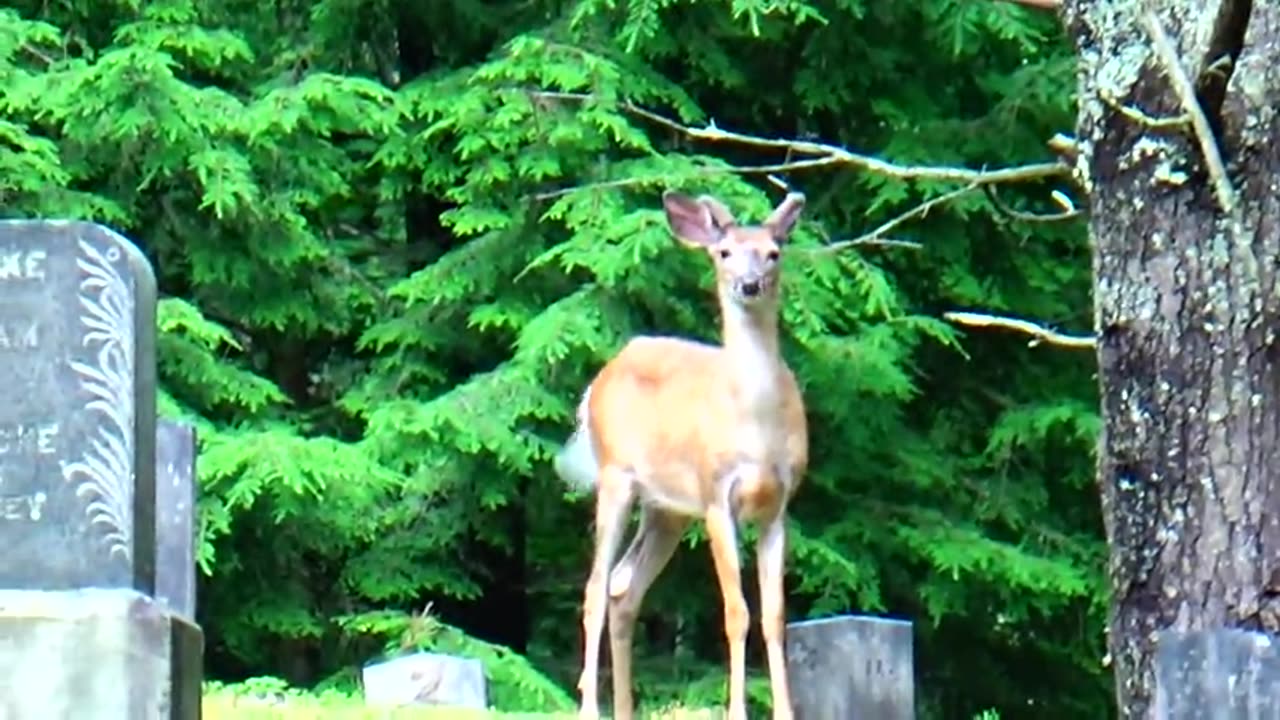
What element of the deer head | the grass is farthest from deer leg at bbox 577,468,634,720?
the grass

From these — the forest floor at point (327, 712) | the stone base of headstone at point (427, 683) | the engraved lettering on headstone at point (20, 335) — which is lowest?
the forest floor at point (327, 712)

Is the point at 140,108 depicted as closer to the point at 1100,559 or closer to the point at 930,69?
the point at 930,69

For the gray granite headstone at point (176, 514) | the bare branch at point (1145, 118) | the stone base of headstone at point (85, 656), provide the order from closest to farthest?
the bare branch at point (1145, 118), the stone base of headstone at point (85, 656), the gray granite headstone at point (176, 514)

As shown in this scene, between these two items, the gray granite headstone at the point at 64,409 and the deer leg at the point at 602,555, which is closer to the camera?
the gray granite headstone at the point at 64,409

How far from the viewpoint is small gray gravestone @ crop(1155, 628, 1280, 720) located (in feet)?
12.8

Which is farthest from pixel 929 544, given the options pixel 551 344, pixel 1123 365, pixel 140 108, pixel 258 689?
pixel 1123 365

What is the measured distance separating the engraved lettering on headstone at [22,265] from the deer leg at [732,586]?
8.53 feet

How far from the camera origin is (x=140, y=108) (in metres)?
12.4

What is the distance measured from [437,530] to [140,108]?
247 centimetres

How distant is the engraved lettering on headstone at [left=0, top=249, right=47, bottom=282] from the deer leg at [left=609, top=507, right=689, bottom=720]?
115 inches

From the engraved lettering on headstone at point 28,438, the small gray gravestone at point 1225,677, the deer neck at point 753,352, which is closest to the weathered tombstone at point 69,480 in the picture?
the engraved lettering on headstone at point 28,438

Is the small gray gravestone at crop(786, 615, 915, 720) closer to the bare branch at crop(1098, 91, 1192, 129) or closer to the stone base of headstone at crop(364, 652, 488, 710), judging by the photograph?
the stone base of headstone at crop(364, 652, 488, 710)

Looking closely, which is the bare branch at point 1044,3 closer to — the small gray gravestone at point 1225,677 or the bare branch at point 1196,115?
the bare branch at point 1196,115

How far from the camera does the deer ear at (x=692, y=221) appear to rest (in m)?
8.16
